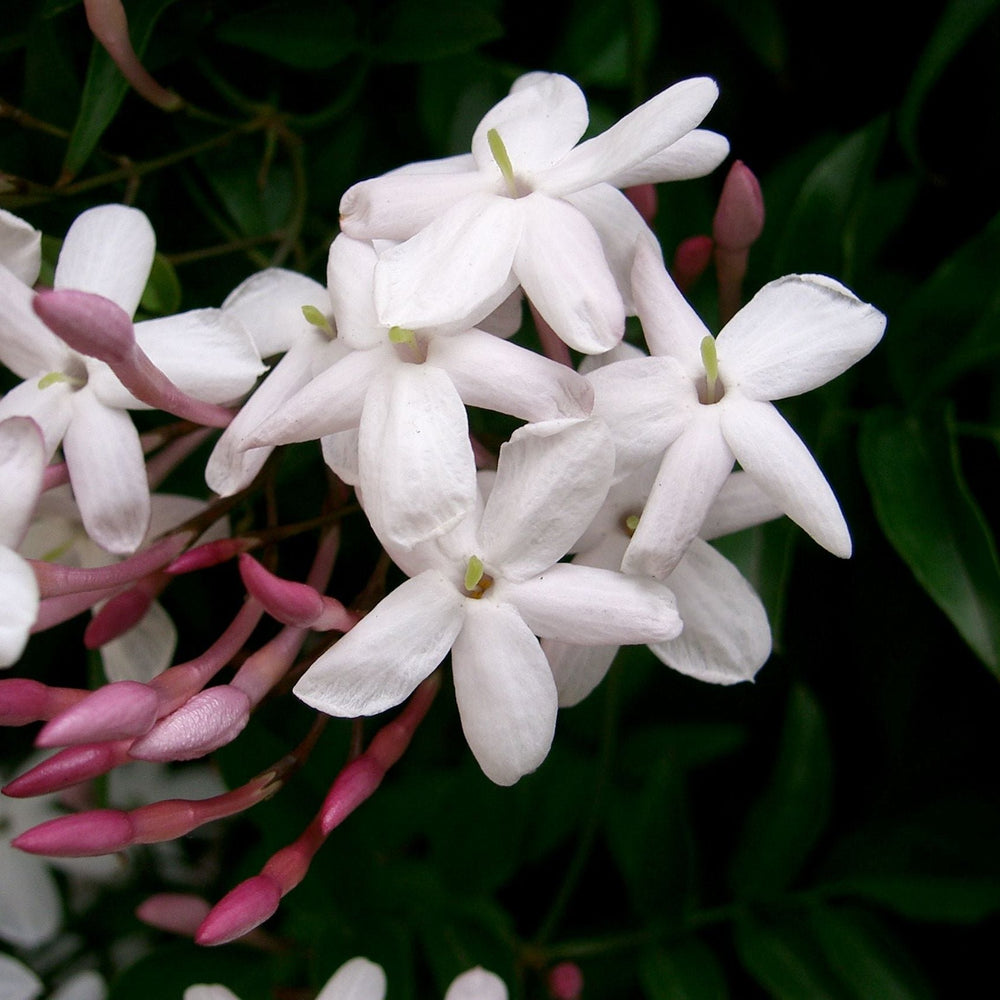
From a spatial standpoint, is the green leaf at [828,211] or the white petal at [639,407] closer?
the white petal at [639,407]

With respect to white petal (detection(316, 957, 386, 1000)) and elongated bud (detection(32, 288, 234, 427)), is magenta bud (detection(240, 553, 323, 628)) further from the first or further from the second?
white petal (detection(316, 957, 386, 1000))

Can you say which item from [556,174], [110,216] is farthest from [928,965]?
[110,216]

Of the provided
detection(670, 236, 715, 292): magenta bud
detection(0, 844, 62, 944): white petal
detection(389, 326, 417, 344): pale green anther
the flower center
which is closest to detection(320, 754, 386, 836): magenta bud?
the flower center

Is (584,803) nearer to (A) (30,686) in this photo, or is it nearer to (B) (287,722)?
(B) (287,722)

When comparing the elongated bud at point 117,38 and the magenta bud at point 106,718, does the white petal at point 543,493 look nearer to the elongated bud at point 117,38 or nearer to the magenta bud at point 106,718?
the magenta bud at point 106,718

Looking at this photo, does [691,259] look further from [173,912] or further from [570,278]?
[173,912]

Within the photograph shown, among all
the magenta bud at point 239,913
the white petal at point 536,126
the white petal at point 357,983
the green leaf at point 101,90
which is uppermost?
the green leaf at point 101,90

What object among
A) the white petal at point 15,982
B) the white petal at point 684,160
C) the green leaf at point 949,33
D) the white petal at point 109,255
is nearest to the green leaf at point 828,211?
the green leaf at point 949,33
